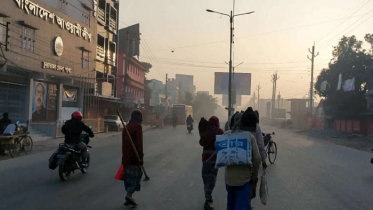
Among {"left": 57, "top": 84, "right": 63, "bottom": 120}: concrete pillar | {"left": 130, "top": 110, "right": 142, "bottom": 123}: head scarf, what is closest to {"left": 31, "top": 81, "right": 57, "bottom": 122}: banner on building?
{"left": 57, "top": 84, "right": 63, "bottom": 120}: concrete pillar

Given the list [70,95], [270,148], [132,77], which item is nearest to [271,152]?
[270,148]

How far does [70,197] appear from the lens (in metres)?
6.90

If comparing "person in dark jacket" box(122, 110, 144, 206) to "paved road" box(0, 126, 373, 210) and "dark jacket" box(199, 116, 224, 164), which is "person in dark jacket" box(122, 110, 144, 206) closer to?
"paved road" box(0, 126, 373, 210)

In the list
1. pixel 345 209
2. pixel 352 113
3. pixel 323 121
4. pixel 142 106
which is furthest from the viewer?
pixel 142 106

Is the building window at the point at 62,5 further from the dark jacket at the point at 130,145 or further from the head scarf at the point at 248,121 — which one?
the head scarf at the point at 248,121

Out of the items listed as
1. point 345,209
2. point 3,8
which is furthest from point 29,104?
point 345,209

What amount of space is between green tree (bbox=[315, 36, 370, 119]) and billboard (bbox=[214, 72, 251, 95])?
37.7ft

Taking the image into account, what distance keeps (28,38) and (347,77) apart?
35993mm

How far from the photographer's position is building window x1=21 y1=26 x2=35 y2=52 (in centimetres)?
2161

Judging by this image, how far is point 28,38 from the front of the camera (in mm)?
22141

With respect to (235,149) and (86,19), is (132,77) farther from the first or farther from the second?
(235,149)

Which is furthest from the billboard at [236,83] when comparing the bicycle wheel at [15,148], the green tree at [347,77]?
the bicycle wheel at [15,148]

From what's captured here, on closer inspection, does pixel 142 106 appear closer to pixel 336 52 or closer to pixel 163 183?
pixel 336 52

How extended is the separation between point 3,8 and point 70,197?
639 inches
